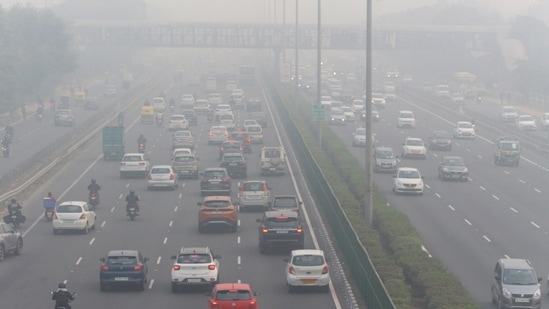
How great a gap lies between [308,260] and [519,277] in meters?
6.10

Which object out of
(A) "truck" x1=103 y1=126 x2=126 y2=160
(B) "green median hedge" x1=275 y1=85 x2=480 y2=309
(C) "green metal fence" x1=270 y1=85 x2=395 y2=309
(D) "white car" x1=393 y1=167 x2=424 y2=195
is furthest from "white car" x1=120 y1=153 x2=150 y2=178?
A: (D) "white car" x1=393 y1=167 x2=424 y2=195

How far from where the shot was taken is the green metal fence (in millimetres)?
30672

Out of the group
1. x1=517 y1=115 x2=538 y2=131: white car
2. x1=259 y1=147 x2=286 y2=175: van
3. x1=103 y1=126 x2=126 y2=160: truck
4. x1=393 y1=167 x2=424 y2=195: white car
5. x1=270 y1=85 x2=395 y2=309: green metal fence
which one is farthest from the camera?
x1=517 y1=115 x2=538 y2=131: white car

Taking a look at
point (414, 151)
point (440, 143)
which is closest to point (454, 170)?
point (414, 151)

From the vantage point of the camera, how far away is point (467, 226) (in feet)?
175

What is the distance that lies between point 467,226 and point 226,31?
145 meters

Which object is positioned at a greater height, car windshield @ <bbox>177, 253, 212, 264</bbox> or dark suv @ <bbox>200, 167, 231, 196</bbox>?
car windshield @ <bbox>177, 253, 212, 264</bbox>

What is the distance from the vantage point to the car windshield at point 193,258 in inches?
1473

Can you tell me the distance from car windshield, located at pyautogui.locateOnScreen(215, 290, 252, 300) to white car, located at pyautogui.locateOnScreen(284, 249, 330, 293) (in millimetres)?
5590

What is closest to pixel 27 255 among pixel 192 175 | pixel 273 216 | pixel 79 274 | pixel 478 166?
pixel 79 274

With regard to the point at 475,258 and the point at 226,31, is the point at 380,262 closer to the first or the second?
the point at 475,258

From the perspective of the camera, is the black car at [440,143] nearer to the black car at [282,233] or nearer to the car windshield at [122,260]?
the black car at [282,233]

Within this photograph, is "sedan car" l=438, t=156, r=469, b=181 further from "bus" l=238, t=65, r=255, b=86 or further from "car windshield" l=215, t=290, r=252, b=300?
"bus" l=238, t=65, r=255, b=86

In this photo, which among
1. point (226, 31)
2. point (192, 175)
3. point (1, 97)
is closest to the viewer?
point (192, 175)
